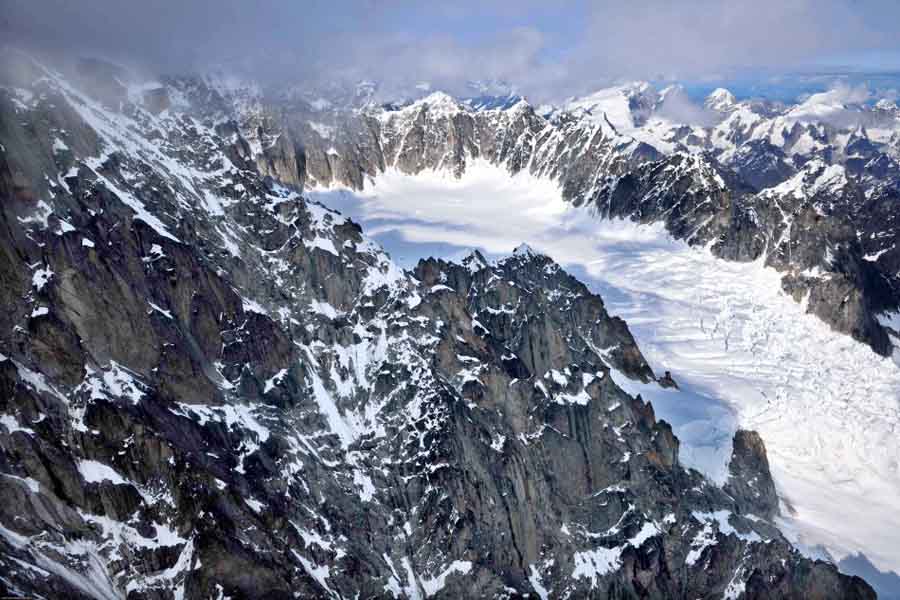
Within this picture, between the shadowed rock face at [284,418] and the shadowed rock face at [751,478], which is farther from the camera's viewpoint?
the shadowed rock face at [751,478]

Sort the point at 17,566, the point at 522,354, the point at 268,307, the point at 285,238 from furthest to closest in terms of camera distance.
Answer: the point at 522,354
the point at 285,238
the point at 268,307
the point at 17,566

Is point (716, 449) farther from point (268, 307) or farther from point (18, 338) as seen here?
point (18, 338)

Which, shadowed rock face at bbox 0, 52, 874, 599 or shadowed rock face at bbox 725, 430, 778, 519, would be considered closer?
shadowed rock face at bbox 0, 52, 874, 599

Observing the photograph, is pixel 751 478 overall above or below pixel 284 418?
below

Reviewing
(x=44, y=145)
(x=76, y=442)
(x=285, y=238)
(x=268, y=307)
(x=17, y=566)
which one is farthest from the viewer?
(x=285, y=238)

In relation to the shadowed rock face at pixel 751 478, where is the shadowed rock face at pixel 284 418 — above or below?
above

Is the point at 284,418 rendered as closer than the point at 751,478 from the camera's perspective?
Yes

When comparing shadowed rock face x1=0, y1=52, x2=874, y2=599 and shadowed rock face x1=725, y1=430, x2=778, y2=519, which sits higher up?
shadowed rock face x1=0, y1=52, x2=874, y2=599

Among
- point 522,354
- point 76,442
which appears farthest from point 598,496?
point 76,442
